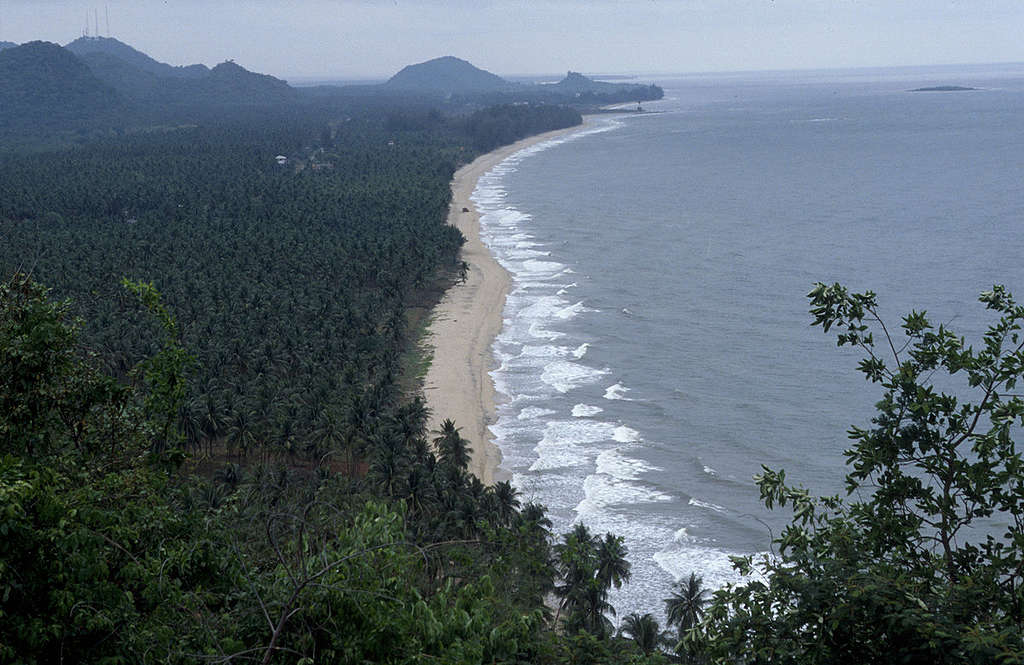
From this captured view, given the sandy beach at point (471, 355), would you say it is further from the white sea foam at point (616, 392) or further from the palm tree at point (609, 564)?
the palm tree at point (609, 564)

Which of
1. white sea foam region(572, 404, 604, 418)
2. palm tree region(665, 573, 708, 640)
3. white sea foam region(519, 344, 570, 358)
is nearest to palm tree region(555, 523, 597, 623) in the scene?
palm tree region(665, 573, 708, 640)

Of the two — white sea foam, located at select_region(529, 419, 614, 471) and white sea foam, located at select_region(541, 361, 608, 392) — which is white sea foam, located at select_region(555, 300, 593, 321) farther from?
white sea foam, located at select_region(529, 419, 614, 471)

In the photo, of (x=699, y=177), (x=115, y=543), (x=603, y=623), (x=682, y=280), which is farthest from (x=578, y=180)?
(x=115, y=543)

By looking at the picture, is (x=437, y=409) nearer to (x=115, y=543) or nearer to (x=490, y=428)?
(x=490, y=428)

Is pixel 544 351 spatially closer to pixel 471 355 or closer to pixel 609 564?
pixel 471 355

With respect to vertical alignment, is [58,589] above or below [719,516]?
above

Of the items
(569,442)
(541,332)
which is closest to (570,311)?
(541,332)

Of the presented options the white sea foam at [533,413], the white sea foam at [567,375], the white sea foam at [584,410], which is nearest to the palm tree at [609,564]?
the white sea foam at [533,413]
